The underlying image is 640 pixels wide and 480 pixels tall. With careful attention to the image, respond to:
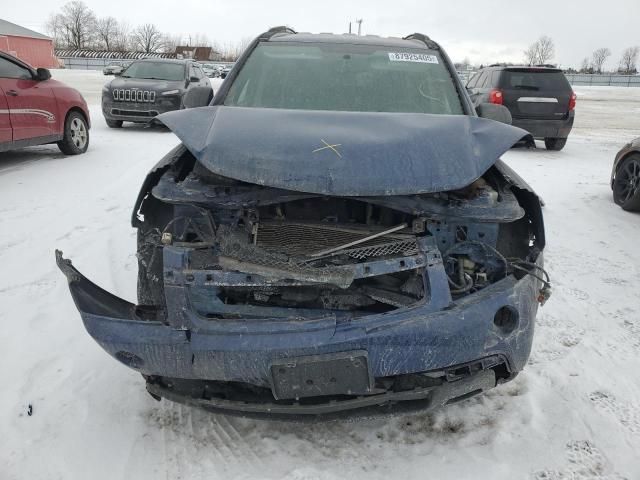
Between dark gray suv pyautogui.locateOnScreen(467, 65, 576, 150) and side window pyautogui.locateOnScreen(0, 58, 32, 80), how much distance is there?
7.97 m

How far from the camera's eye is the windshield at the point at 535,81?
10516mm

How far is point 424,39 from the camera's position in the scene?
4.29m

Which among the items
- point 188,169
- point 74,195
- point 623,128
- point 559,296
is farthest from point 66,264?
point 623,128

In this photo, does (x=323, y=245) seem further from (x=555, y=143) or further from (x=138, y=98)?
(x=138, y=98)

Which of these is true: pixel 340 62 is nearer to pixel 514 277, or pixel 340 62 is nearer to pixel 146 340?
pixel 514 277

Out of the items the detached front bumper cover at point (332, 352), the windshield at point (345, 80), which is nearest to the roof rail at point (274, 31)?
the windshield at point (345, 80)

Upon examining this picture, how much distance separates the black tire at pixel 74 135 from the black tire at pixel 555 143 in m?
8.84

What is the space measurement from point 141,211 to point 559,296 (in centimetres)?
309

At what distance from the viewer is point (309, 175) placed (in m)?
2.26

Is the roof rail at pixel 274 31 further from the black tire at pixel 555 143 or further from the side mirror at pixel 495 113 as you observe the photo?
the black tire at pixel 555 143

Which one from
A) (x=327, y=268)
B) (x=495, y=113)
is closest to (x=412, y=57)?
(x=495, y=113)

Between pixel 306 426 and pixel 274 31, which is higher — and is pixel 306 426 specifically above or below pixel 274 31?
below

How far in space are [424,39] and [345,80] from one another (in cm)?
114

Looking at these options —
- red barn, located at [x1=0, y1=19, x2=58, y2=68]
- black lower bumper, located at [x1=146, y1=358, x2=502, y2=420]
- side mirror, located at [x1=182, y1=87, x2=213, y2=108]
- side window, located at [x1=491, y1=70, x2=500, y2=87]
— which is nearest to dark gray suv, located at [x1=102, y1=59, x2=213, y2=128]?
side window, located at [x1=491, y1=70, x2=500, y2=87]
